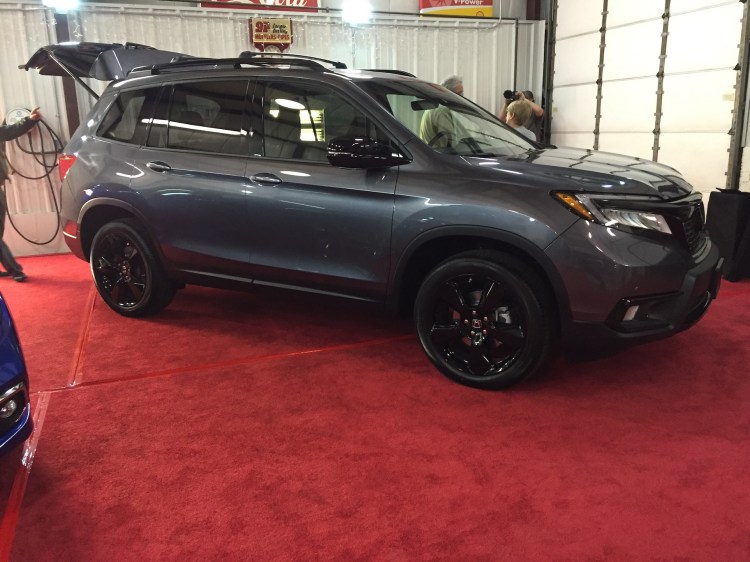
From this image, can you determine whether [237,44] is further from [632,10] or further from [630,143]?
[630,143]

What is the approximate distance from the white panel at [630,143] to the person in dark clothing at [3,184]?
6.89 metres

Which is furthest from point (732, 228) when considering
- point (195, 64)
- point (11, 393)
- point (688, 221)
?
point (11, 393)

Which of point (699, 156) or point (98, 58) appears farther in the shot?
point (699, 156)

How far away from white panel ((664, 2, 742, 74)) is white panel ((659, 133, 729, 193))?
2.40 ft

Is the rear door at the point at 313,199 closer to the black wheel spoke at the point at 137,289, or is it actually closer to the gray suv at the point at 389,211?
the gray suv at the point at 389,211

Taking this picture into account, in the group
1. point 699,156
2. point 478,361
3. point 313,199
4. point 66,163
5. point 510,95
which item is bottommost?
point 478,361

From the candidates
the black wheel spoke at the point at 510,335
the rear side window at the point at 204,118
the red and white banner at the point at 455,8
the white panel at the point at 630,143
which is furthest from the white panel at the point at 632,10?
the black wheel spoke at the point at 510,335

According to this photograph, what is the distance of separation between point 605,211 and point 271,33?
592 centimetres

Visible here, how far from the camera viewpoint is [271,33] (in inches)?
292

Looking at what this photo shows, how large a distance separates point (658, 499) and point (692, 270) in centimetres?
113

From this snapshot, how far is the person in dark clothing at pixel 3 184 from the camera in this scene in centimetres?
580

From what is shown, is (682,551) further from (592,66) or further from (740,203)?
(592,66)

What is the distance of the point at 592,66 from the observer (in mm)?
8148

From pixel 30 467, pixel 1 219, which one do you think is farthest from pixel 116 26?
pixel 30 467
